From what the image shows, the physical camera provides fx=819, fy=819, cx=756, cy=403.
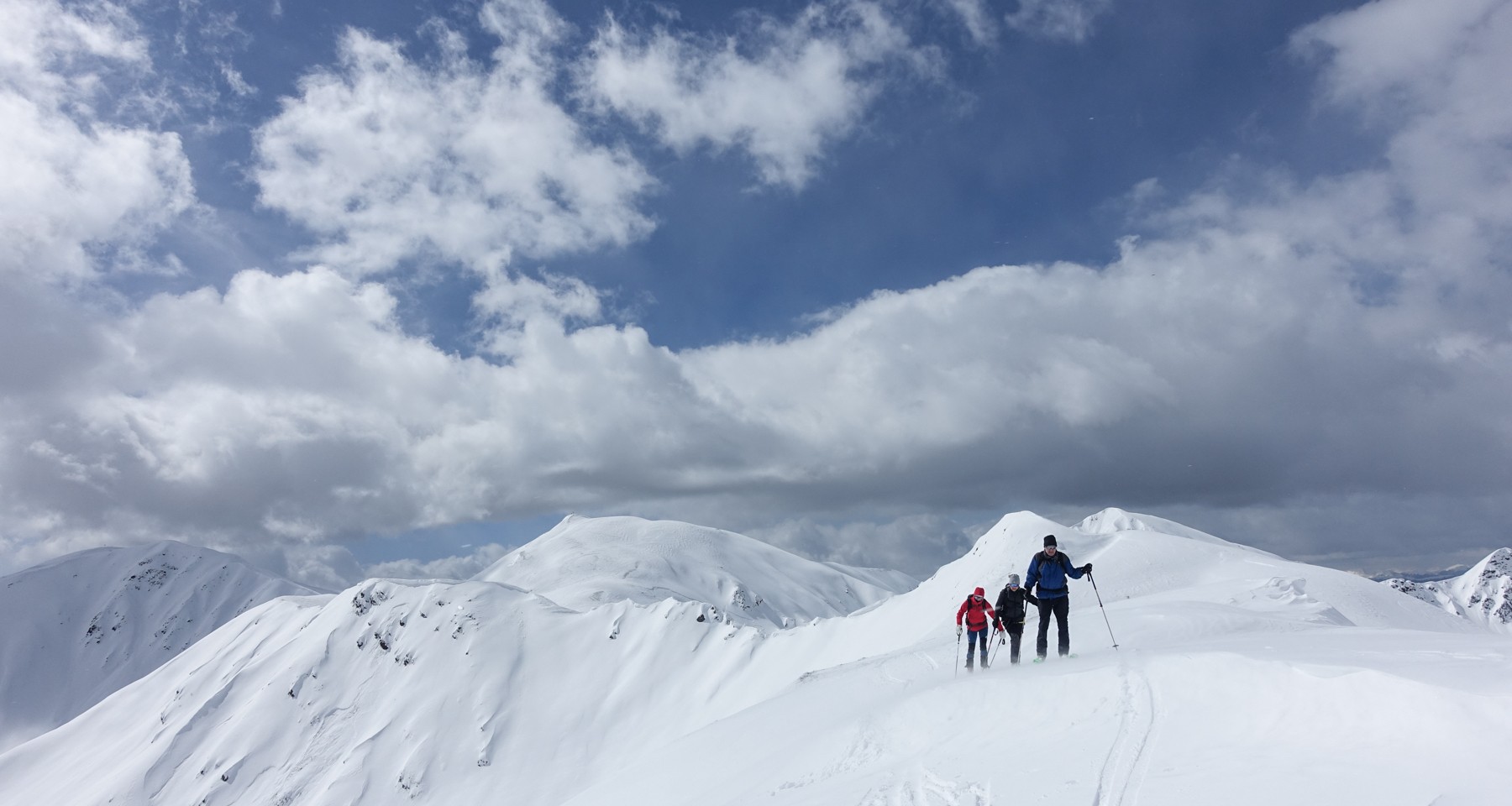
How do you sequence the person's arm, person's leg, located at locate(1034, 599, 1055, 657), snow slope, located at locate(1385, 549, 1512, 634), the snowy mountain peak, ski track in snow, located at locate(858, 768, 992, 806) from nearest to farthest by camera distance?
1. ski track in snow, located at locate(858, 768, 992, 806)
2. person's leg, located at locate(1034, 599, 1055, 657)
3. the person's arm
4. the snowy mountain peak
5. snow slope, located at locate(1385, 549, 1512, 634)

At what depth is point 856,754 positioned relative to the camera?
14758mm

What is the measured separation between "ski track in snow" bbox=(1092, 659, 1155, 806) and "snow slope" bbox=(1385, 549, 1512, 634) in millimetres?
188356

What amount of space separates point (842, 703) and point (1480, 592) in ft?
760

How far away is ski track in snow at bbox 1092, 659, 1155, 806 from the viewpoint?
946cm

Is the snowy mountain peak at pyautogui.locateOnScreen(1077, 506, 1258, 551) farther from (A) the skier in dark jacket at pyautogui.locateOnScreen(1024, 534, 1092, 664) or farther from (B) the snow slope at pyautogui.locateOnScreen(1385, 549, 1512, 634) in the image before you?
(A) the skier in dark jacket at pyautogui.locateOnScreen(1024, 534, 1092, 664)

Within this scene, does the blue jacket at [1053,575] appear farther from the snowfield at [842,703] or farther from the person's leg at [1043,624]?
the snowfield at [842,703]

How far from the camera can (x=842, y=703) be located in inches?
798

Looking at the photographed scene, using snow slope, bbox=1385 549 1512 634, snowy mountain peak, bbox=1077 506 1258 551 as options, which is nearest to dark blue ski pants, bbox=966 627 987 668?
snowy mountain peak, bbox=1077 506 1258 551

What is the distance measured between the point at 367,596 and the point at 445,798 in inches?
1661

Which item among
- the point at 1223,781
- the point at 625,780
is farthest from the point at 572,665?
the point at 1223,781

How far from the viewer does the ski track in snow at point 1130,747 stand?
9.46 metres

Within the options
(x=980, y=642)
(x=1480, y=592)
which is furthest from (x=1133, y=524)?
(x=1480, y=592)

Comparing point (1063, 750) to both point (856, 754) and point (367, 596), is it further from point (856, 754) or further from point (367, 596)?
point (367, 596)

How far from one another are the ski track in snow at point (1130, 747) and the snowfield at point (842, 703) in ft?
0.18
